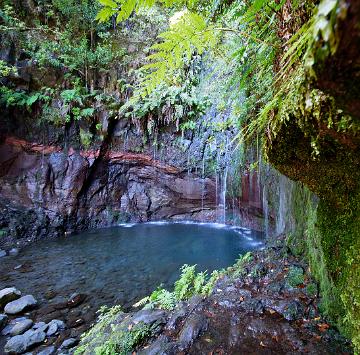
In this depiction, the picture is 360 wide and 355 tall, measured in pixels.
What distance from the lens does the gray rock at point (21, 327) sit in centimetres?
406

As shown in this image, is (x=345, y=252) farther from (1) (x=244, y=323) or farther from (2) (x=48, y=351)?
(2) (x=48, y=351)

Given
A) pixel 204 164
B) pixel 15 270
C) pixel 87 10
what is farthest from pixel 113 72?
pixel 15 270

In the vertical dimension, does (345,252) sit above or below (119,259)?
above

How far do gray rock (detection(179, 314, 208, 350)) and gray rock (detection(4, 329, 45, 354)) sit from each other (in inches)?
102

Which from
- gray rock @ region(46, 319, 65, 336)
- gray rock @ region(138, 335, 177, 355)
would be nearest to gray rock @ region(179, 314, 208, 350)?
gray rock @ region(138, 335, 177, 355)

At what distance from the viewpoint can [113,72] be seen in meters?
11.2

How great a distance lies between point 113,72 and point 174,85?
295 cm

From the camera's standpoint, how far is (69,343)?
3756mm

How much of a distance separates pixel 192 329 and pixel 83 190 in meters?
8.98

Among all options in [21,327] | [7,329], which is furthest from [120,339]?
[7,329]

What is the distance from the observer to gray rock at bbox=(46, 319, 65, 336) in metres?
4.04

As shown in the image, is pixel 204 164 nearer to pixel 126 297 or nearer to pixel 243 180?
pixel 243 180

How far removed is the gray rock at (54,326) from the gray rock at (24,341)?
0.36 ft

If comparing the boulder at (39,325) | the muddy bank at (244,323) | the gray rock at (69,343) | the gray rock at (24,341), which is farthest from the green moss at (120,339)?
the boulder at (39,325)
